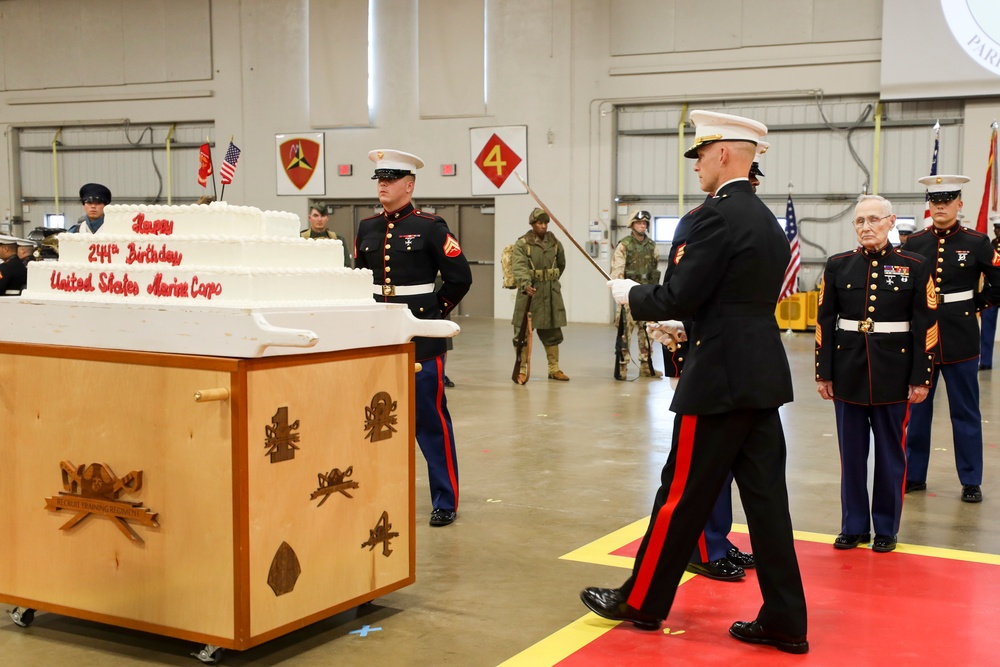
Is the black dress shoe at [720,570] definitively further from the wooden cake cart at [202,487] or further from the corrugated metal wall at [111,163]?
the corrugated metal wall at [111,163]

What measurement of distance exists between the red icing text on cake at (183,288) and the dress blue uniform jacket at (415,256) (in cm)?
162

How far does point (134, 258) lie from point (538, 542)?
6.94 ft

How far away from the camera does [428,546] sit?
14.8 ft

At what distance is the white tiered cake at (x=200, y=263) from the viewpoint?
3.27 m

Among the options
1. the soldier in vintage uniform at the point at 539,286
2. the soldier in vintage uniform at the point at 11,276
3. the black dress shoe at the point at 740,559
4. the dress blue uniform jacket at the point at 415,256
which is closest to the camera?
the black dress shoe at the point at 740,559

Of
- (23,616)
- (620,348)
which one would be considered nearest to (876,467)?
(23,616)

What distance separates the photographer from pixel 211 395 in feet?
9.71

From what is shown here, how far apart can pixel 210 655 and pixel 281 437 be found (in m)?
0.69

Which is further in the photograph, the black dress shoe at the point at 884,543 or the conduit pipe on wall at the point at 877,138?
the conduit pipe on wall at the point at 877,138

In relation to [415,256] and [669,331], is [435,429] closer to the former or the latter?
[415,256]

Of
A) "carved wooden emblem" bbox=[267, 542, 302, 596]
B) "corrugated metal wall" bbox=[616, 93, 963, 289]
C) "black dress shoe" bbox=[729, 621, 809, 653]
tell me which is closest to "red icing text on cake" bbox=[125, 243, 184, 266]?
"carved wooden emblem" bbox=[267, 542, 302, 596]

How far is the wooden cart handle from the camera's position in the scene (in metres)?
2.95

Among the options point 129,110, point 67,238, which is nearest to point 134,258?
point 67,238

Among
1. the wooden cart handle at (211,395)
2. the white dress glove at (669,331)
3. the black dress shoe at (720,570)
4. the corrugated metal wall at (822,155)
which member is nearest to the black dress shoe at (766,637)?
the black dress shoe at (720,570)
